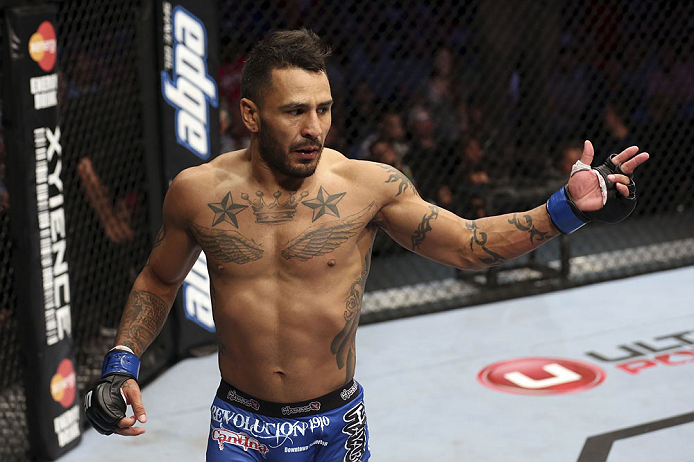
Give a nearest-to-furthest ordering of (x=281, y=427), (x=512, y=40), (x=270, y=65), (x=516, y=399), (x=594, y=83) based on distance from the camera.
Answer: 1. (x=270, y=65)
2. (x=281, y=427)
3. (x=516, y=399)
4. (x=512, y=40)
5. (x=594, y=83)

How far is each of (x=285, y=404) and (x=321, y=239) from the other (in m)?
0.42

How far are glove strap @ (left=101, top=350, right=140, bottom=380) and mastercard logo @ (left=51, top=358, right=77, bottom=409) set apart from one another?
151 cm

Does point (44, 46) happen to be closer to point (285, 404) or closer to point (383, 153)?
point (285, 404)

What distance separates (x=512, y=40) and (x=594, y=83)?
1020 mm

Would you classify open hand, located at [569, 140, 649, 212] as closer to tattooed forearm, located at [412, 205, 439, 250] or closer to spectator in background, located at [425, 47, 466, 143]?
tattooed forearm, located at [412, 205, 439, 250]

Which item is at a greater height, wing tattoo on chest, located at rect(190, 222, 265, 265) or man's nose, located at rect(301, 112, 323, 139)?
man's nose, located at rect(301, 112, 323, 139)

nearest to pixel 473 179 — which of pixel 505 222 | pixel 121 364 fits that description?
pixel 505 222

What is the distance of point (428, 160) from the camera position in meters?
6.54

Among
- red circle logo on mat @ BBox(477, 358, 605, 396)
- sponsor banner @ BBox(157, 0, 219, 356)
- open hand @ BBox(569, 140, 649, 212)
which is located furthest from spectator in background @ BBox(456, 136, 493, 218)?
open hand @ BBox(569, 140, 649, 212)

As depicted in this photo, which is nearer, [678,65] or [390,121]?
[390,121]

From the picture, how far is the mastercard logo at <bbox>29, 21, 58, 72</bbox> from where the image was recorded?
11.4 ft

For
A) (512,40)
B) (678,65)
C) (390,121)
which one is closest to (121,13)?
(390,121)

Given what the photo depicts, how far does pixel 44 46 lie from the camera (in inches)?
139

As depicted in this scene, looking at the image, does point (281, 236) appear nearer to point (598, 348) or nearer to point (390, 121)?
point (598, 348)
